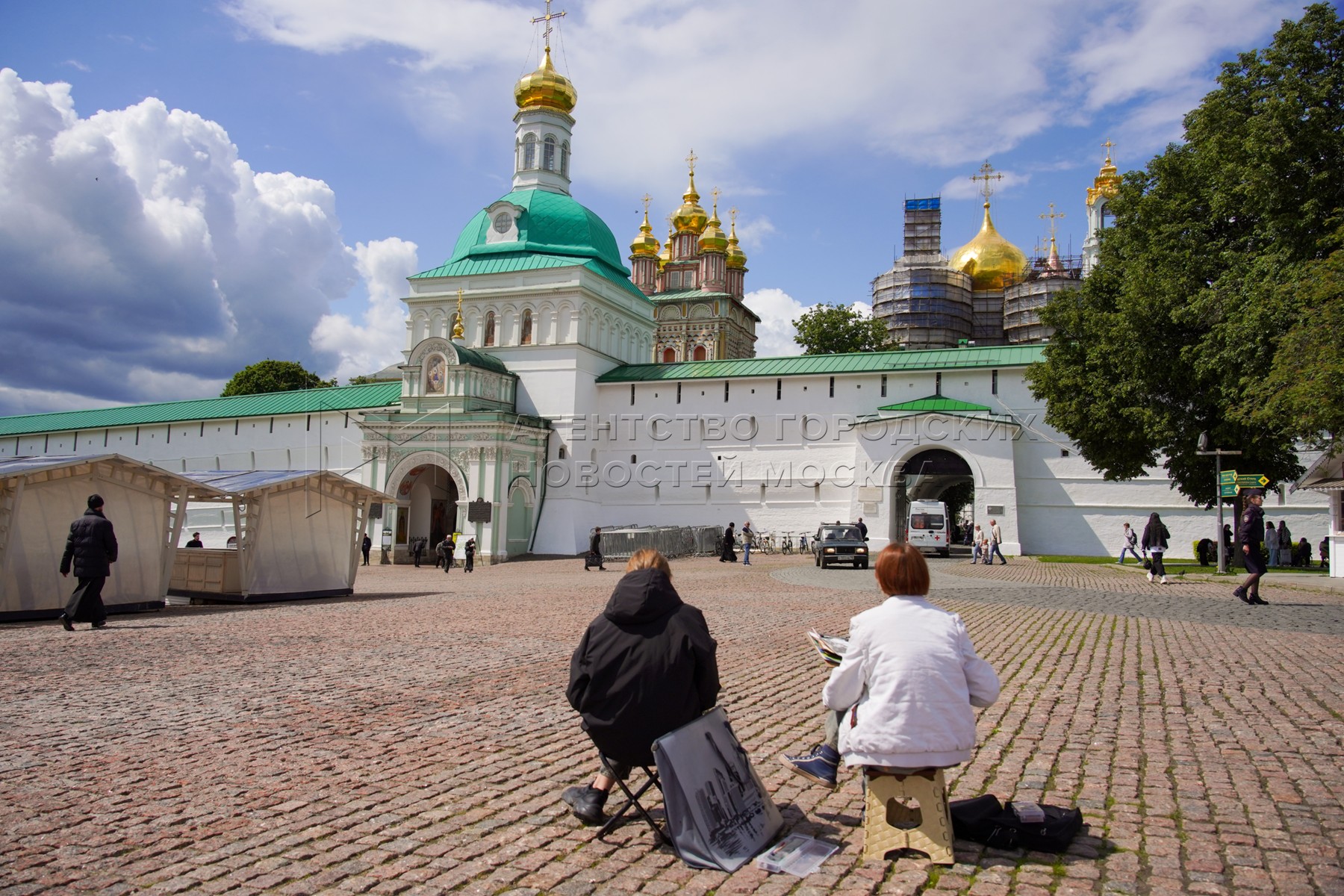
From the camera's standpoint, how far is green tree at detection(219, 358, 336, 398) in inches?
2716

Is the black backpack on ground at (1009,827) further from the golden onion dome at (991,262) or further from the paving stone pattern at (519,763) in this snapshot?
the golden onion dome at (991,262)

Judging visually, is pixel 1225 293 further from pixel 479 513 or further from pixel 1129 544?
pixel 479 513

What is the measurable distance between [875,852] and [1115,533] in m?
37.8

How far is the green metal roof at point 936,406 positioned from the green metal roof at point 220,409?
73.7ft

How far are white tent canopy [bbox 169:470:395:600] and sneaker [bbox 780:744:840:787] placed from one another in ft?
50.3

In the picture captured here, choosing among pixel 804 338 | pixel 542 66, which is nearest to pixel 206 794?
pixel 542 66

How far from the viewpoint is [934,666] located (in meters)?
4.24

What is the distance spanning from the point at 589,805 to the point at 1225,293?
77.0 feet

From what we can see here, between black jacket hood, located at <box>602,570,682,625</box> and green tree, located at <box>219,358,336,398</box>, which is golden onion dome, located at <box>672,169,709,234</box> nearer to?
green tree, located at <box>219,358,336,398</box>

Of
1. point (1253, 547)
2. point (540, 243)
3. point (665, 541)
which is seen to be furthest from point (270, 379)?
point (1253, 547)

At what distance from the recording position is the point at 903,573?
4.40m

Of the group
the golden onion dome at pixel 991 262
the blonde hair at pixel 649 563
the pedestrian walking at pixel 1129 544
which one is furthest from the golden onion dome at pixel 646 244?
the blonde hair at pixel 649 563

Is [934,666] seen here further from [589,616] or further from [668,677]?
[589,616]

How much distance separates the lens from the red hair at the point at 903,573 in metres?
4.38
